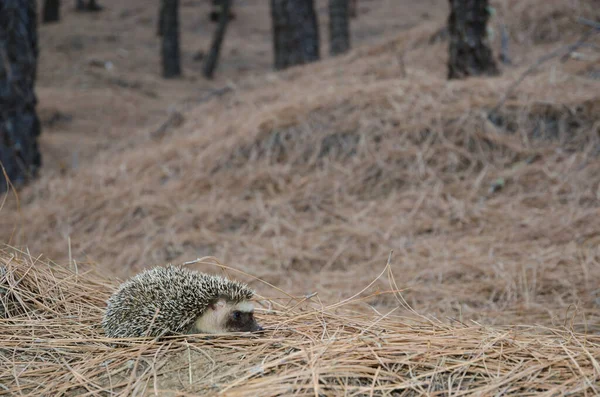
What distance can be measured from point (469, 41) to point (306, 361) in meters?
5.76

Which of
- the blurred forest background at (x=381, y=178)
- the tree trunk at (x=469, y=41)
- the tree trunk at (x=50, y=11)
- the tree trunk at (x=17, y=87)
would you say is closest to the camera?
the blurred forest background at (x=381, y=178)

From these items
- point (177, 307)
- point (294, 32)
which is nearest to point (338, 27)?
point (294, 32)

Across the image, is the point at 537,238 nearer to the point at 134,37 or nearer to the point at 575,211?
the point at 575,211

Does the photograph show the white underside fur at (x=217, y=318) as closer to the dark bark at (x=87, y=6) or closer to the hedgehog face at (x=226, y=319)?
the hedgehog face at (x=226, y=319)

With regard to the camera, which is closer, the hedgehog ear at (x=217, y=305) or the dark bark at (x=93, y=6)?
the hedgehog ear at (x=217, y=305)

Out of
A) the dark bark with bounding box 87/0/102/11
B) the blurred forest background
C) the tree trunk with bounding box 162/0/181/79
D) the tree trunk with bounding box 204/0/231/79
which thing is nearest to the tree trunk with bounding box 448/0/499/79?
the blurred forest background

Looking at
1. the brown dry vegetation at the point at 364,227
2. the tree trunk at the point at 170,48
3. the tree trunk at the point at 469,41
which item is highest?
the tree trunk at the point at 469,41

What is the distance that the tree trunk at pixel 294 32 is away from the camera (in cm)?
1181

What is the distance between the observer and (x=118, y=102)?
14492 mm

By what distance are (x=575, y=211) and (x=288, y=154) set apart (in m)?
2.97

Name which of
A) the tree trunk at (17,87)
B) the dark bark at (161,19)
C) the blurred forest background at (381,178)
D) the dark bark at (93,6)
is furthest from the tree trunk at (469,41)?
the dark bark at (93,6)

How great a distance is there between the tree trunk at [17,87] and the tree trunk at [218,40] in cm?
1019

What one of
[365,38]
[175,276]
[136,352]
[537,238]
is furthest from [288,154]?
[365,38]

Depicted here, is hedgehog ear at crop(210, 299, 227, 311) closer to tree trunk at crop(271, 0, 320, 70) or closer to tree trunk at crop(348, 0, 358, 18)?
tree trunk at crop(271, 0, 320, 70)
